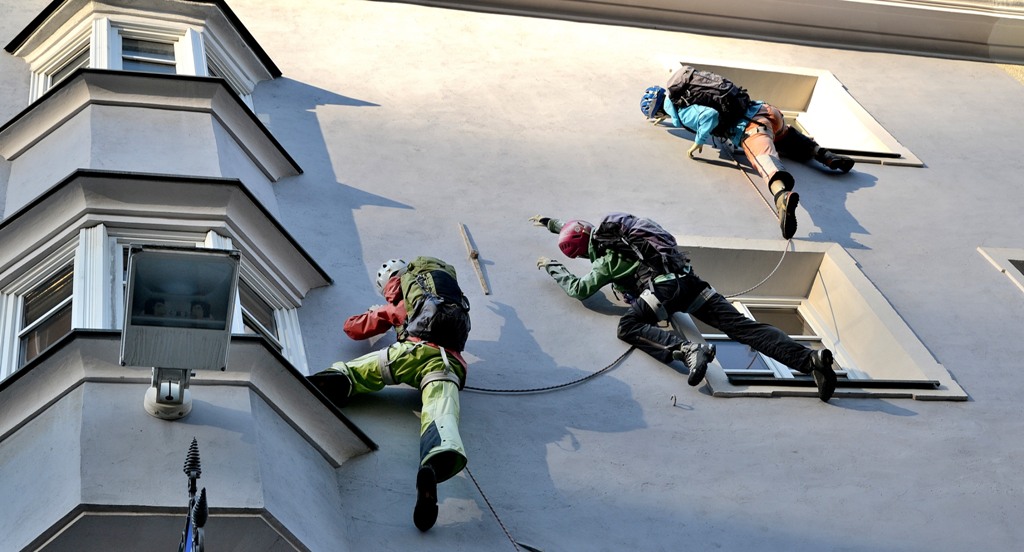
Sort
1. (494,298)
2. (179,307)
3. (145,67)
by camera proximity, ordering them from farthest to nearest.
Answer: (145,67), (494,298), (179,307)

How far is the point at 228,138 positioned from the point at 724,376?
4.13m

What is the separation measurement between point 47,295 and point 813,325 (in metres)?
6.15

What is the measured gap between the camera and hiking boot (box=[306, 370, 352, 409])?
8.31m

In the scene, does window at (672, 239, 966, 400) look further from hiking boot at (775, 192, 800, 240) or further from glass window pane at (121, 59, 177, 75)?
A: glass window pane at (121, 59, 177, 75)

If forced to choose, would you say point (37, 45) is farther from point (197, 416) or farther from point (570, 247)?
point (197, 416)

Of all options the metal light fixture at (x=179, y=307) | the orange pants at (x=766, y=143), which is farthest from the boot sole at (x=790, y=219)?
the metal light fixture at (x=179, y=307)

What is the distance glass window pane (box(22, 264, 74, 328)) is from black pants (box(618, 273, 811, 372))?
3.82m

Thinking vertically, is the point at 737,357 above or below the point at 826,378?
below

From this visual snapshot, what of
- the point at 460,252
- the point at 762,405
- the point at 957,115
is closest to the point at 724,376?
the point at 762,405

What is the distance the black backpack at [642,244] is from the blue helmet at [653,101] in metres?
3.15

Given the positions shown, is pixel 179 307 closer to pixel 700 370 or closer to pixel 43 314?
pixel 43 314

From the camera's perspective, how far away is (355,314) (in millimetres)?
9500

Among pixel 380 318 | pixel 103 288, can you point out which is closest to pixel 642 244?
pixel 380 318

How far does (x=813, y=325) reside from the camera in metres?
11.3
